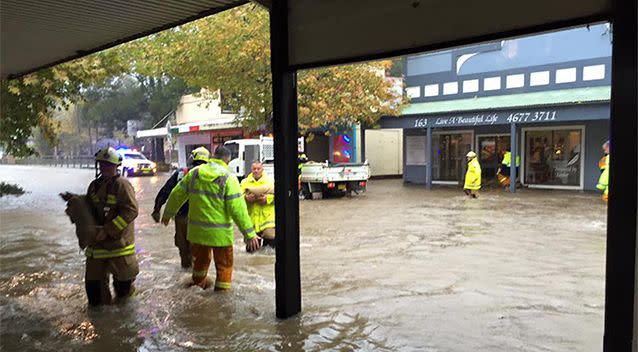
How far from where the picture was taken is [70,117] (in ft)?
199

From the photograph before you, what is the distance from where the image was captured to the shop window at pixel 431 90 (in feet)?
70.9

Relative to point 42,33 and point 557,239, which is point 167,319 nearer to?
point 42,33

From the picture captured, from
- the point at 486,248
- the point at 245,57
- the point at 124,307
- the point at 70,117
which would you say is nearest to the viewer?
the point at 124,307

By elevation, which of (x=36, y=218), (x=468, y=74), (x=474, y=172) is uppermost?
(x=468, y=74)

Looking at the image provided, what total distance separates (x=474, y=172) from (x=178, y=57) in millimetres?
10804

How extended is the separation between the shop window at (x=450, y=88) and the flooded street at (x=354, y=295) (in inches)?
427

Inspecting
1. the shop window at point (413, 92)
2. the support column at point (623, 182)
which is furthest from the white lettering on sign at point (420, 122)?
the support column at point (623, 182)

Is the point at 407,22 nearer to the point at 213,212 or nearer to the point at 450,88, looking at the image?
the point at 213,212

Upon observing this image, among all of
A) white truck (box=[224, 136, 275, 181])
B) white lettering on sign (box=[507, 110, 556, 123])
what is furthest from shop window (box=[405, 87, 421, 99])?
white truck (box=[224, 136, 275, 181])

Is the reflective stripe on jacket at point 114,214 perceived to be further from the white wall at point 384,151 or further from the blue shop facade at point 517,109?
the white wall at point 384,151

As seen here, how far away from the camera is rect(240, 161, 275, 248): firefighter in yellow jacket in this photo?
7.77m

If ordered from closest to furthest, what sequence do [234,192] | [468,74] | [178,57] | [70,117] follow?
1. [234,192]
2. [178,57]
3. [468,74]
4. [70,117]

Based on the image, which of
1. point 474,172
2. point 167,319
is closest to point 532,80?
point 474,172

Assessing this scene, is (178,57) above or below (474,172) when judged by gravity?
above
